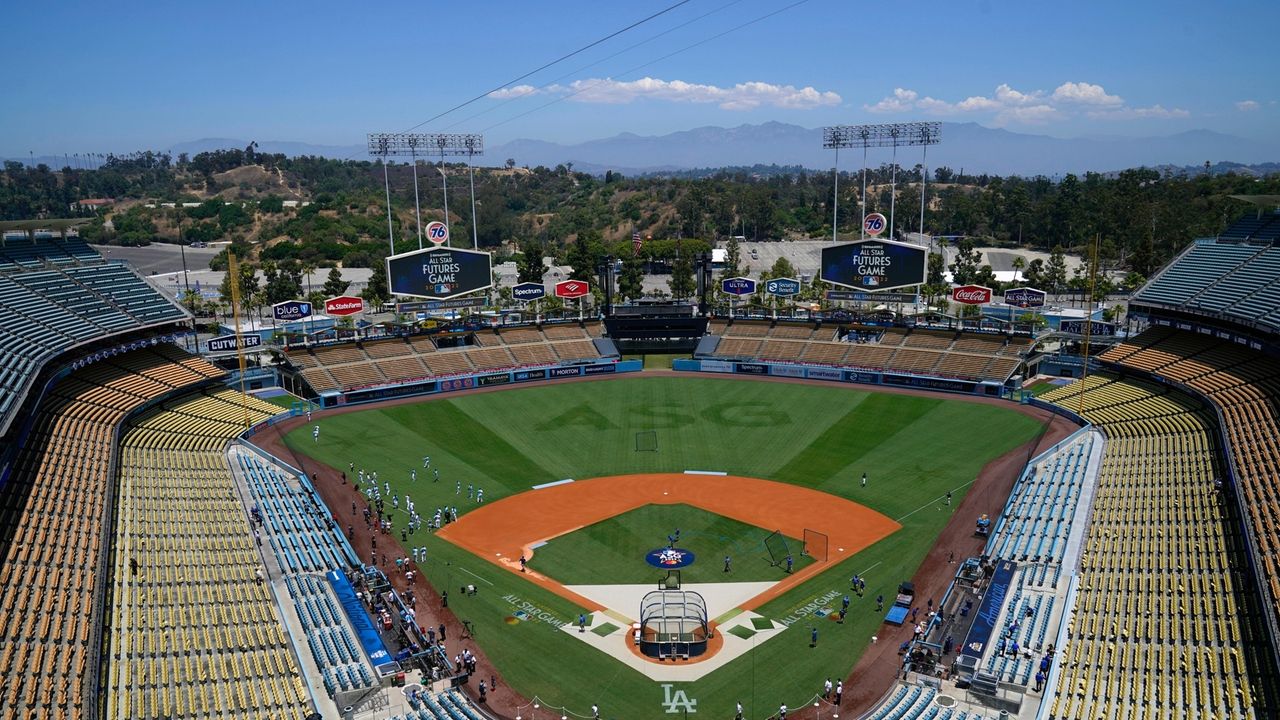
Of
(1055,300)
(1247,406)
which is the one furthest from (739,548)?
(1055,300)

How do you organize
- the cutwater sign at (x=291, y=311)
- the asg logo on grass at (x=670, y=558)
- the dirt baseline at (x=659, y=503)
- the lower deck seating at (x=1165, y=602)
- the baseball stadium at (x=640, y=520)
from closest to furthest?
the lower deck seating at (x=1165, y=602), the baseball stadium at (x=640, y=520), the asg logo on grass at (x=670, y=558), the dirt baseline at (x=659, y=503), the cutwater sign at (x=291, y=311)

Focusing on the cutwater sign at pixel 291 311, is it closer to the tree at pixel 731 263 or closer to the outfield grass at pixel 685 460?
the outfield grass at pixel 685 460

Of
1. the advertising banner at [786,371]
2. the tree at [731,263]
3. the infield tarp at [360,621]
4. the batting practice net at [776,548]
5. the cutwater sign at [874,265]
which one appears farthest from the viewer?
the tree at [731,263]

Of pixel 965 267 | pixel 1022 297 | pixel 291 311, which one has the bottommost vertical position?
pixel 965 267

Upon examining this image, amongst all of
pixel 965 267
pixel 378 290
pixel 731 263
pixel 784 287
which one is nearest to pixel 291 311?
pixel 378 290

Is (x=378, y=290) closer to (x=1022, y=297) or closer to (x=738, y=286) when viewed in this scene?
(x=738, y=286)

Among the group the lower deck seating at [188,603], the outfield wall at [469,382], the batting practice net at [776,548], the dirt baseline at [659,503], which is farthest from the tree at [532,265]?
the batting practice net at [776,548]

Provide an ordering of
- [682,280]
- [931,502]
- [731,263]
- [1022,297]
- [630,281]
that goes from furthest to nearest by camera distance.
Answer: [731,263], [630,281], [682,280], [1022,297], [931,502]
